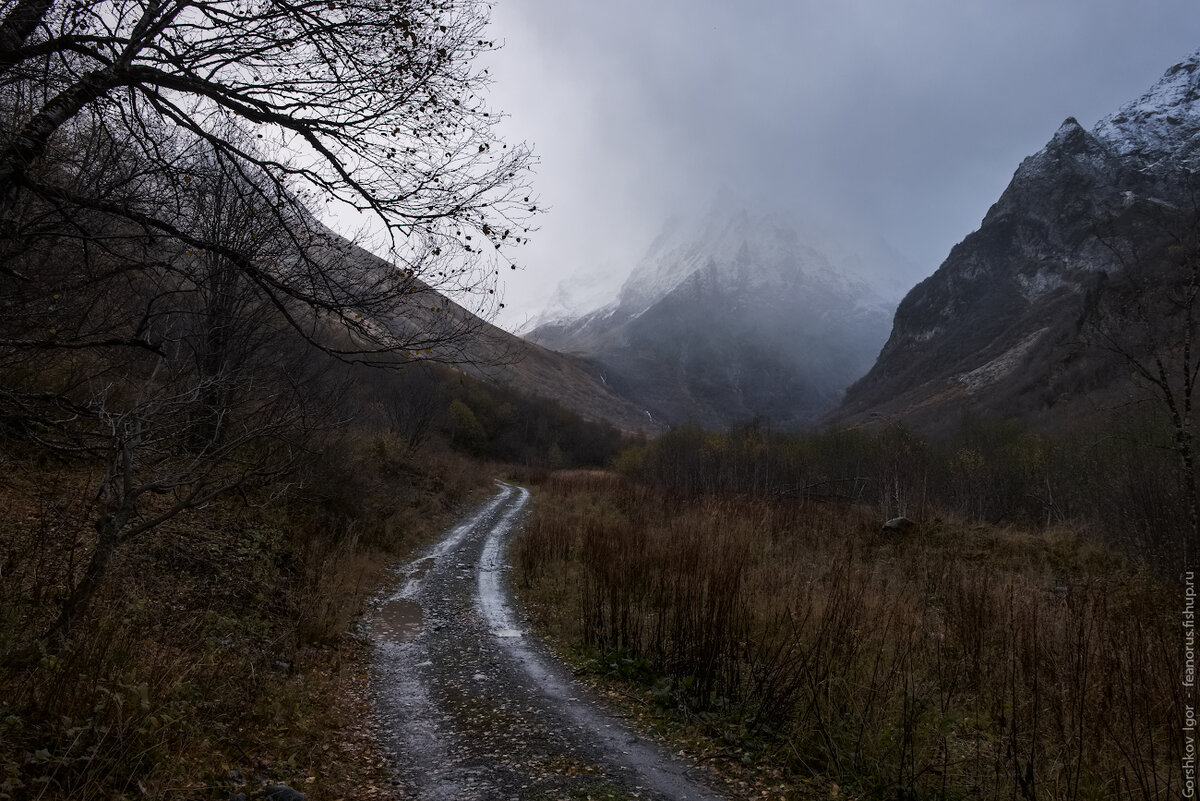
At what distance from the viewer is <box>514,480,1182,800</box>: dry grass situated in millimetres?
4391

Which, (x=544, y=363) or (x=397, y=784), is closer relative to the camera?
(x=397, y=784)

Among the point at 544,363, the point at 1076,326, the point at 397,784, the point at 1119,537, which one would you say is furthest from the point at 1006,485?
the point at 544,363

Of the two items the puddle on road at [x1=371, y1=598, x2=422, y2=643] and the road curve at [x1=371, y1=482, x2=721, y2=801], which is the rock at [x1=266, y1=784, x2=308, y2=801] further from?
the puddle on road at [x1=371, y1=598, x2=422, y2=643]

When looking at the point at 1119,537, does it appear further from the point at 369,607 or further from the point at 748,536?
the point at 369,607

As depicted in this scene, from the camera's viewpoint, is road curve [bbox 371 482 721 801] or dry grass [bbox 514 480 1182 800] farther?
road curve [bbox 371 482 721 801]

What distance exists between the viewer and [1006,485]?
37.7 m

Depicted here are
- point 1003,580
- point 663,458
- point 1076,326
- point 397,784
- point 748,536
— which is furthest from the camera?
point 1076,326

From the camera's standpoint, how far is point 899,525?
60.1 feet

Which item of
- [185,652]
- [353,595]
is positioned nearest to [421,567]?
[353,595]

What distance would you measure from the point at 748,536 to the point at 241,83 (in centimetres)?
1155

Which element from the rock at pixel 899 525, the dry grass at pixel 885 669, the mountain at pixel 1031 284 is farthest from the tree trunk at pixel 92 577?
the mountain at pixel 1031 284

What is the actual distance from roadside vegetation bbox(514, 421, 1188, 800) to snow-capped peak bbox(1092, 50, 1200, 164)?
155 metres

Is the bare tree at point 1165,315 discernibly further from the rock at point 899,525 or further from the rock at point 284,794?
the rock at point 284,794

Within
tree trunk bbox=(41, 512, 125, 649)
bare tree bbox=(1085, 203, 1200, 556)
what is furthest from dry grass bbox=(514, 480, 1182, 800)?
tree trunk bbox=(41, 512, 125, 649)
